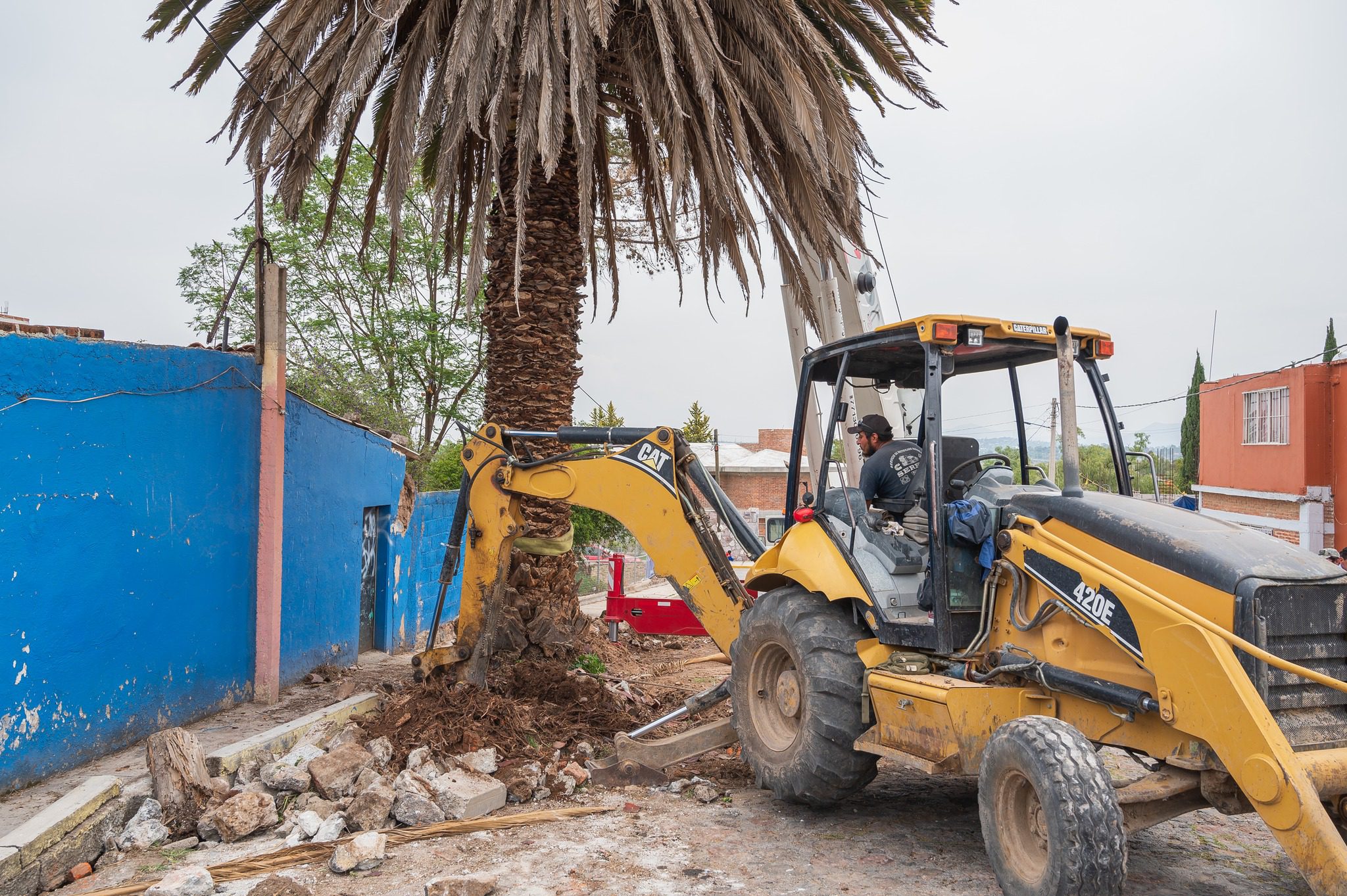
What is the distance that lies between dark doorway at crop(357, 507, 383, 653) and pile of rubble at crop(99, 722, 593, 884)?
6931 millimetres

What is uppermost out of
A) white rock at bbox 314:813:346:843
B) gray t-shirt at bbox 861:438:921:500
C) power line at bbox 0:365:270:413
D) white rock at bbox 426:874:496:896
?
power line at bbox 0:365:270:413

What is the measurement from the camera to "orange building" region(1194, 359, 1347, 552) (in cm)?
2041

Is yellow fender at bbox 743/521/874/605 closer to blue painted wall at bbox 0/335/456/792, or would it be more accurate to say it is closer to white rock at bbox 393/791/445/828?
white rock at bbox 393/791/445/828

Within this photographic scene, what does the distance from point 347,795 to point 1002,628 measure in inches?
156

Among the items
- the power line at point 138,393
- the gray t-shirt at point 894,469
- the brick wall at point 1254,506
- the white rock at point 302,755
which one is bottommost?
the white rock at point 302,755

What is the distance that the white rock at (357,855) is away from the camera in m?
5.13

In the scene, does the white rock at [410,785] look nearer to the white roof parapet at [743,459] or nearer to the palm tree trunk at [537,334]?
the palm tree trunk at [537,334]

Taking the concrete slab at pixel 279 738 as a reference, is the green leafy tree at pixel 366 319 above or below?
above

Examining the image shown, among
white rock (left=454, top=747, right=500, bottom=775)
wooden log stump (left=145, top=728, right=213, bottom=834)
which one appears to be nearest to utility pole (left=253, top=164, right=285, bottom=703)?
wooden log stump (left=145, top=728, right=213, bottom=834)

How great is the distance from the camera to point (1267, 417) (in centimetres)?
2269

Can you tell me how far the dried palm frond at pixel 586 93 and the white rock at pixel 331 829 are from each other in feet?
15.0

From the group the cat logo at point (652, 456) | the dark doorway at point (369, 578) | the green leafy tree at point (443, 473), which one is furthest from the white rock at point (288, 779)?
the green leafy tree at point (443, 473)

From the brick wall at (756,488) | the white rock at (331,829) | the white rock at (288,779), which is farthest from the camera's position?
the brick wall at (756,488)

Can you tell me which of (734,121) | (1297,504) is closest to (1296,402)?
(1297,504)
